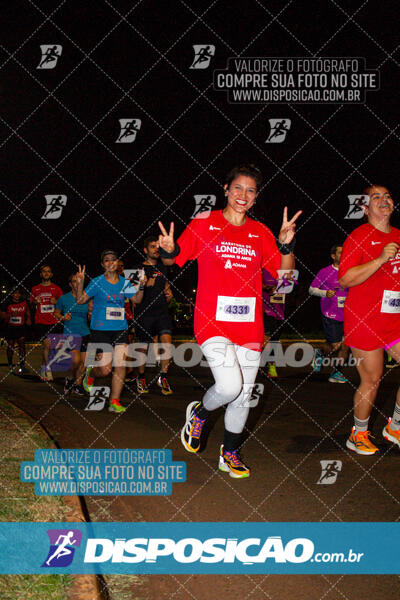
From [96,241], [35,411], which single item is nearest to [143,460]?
[35,411]

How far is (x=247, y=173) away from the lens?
4941 millimetres

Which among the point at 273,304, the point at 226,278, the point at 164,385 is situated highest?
the point at 226,278

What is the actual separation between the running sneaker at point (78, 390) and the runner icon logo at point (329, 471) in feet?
17.1

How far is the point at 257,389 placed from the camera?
32.7ft

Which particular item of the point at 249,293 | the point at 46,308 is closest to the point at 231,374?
the point at 249,293

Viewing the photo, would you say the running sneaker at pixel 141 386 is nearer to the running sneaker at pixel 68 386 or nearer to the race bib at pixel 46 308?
the running sneaker at pixel 68 386

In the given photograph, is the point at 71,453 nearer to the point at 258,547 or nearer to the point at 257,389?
the point at 258,547

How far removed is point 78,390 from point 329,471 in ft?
18.2

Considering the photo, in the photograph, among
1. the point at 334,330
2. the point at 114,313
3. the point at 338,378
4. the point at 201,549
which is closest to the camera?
the point at 201,549

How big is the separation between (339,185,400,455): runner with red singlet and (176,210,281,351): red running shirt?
1.08 metres

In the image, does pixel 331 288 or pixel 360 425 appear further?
pixel 331 288

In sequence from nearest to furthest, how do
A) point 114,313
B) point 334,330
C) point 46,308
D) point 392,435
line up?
1. point 392,435
2. point 114,313
3. point 334,330
4. point 46,308

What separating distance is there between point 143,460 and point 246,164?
106 inches

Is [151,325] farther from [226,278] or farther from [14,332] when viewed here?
[14,332]
